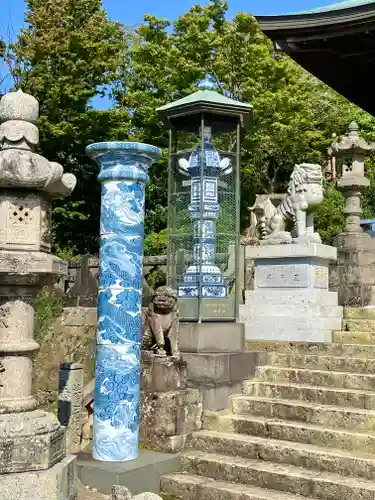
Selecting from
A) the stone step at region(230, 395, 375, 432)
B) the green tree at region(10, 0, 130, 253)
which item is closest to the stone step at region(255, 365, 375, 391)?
the stone step at region(230, 395, 375, 432)

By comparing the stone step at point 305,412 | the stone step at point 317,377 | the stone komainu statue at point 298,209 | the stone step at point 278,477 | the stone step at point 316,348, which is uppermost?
the stone komainu statue at point 298,209

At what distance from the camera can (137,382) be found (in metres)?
6.25

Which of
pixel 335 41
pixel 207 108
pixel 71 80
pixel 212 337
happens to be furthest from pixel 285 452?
pixel 71 80

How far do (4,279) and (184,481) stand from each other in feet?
9.62

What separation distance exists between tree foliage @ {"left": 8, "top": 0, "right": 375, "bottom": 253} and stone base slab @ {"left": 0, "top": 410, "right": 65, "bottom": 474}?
1436cm

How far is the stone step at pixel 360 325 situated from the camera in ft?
27.6

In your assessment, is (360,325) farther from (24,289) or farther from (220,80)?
(220,80)

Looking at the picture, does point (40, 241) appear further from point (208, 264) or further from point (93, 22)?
point (93, 22)

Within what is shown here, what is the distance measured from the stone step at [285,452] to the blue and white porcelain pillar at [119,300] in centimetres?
91

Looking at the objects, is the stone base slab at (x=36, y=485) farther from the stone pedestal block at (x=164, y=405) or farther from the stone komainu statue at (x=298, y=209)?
the stone komainu statue at (x=298, y=209)

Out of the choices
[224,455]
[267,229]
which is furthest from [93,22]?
[224,455]

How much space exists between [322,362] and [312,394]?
0.63 metres

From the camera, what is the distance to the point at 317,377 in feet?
23.5

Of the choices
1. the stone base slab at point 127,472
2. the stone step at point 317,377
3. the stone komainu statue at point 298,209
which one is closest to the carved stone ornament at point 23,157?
the stone base slab at point 127,472
